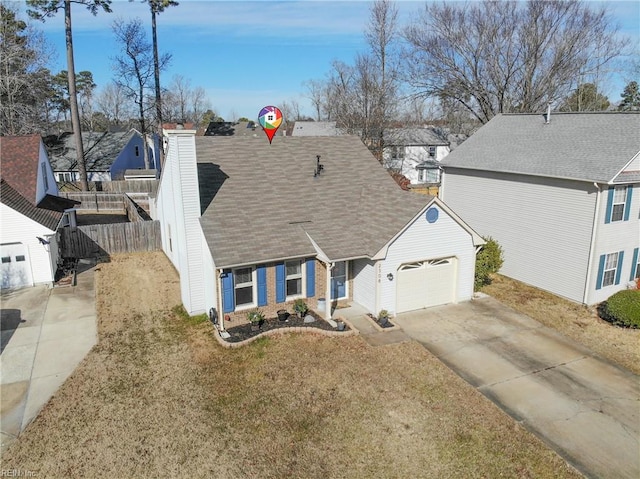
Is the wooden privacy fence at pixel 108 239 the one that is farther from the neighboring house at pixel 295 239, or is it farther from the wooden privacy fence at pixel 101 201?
the wooden privacy fence at pixel 101 201

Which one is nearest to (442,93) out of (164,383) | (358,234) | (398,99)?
(398,99)

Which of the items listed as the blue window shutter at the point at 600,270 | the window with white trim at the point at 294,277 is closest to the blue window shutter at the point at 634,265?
the blue window shutter at the point at 600,270

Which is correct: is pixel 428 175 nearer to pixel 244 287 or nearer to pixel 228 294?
pixel 244 287

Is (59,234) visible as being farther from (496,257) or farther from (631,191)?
(631,191)

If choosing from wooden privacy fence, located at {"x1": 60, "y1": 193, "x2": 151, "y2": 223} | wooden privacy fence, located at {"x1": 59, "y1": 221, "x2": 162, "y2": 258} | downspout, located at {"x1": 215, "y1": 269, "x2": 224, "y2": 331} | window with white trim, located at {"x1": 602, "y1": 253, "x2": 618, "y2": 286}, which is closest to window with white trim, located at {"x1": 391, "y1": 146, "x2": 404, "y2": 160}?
wooden privacy fence, located at {"x1": 60, "y1": 193, "x2": 151, "y2": 223}

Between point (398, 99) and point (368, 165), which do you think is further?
point (398, 99)

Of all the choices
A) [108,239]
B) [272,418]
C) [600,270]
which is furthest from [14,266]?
[600,270]
